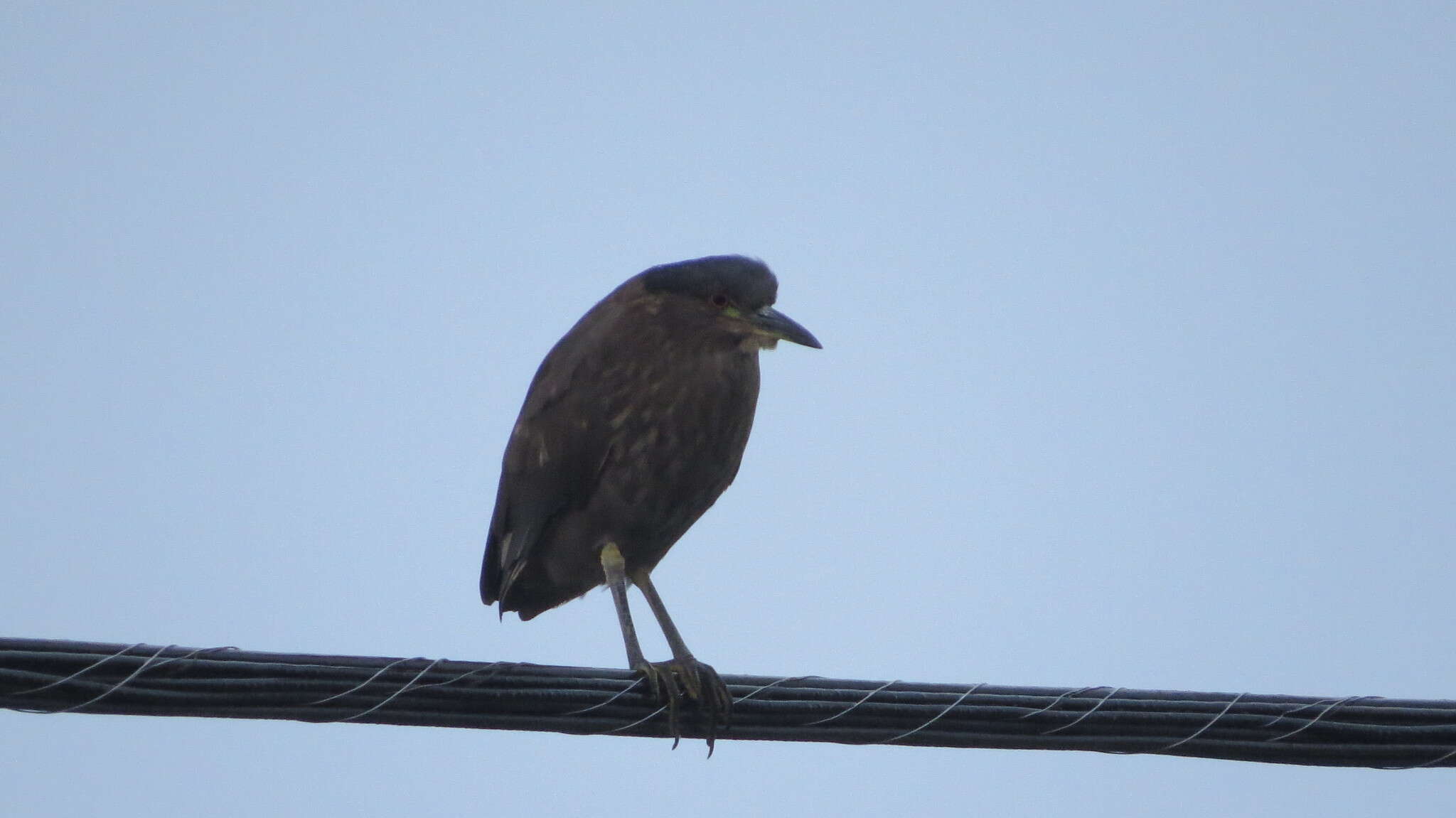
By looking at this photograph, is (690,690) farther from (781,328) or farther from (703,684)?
(781,328)

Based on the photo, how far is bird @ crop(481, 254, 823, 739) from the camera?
543 cm

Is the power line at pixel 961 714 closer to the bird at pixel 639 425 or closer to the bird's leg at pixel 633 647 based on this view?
the bird's leg at pixel 633 647

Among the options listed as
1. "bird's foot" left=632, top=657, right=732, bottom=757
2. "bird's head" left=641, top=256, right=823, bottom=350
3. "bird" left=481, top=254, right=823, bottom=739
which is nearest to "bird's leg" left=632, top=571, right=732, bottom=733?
"bird's foot" left=632, top=657, right=732, bottom=757

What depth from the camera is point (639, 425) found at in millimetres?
5426

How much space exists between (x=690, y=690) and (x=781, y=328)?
1.64 m

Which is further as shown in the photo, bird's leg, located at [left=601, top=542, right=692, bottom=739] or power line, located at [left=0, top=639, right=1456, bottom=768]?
bird's leg, located at [left=601, top=542, right=692, bottom=739]

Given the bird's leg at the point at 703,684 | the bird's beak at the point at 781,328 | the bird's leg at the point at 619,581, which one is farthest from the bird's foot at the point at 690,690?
the bird's beak at the point at 781,328

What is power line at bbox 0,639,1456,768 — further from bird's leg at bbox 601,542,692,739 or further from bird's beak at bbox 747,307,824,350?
bird's beak at bbox 747,307,824,350

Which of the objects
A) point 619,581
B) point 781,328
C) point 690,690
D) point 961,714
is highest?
point 781,328

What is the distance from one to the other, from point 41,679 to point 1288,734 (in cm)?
275

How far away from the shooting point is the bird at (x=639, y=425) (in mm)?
5434

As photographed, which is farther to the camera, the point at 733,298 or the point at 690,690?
the point at 733,298

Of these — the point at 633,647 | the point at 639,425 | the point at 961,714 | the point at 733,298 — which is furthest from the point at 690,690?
the point at 733,298

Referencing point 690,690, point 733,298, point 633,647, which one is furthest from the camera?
point 733,298
